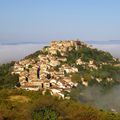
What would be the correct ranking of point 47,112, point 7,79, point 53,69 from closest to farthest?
point 47,112 < point 7,79 < point 53,69

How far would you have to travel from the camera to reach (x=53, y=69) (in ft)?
310

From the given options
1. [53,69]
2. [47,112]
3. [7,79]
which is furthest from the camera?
[53,69]

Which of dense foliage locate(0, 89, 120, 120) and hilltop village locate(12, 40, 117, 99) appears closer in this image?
dense foliage locate(0, 89, 120, 120)

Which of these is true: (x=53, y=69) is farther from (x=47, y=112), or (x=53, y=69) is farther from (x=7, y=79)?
(x=47, y=112)

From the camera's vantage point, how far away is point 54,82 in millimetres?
80000

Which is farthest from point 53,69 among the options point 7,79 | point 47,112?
point 47,112

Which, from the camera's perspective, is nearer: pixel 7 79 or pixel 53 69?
pixel 7 79

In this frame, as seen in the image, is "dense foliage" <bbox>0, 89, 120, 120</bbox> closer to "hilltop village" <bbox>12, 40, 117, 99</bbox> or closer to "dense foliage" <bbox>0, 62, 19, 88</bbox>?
"hilltop village" <bbox>12, 40, 117, 99</bbox>

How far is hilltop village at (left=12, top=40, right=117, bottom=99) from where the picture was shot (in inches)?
3031

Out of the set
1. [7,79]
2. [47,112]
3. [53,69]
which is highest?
[47,112]

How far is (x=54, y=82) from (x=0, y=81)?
885 centimetres

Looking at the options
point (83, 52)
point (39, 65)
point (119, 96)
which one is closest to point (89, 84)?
point (119, 96)

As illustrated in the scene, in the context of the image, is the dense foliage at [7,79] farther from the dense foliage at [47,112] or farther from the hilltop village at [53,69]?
the dense foliage at [47,112]

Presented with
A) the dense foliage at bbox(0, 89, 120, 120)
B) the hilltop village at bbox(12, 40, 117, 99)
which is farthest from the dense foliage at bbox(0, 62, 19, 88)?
the dense foliage at bbox(0, 89, 120, 120)
